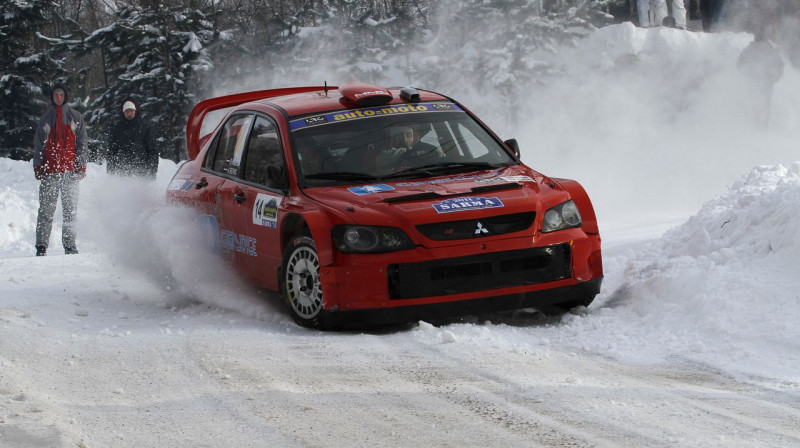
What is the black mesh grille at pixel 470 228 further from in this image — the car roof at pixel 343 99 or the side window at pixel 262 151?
the car roof at pixel 343 99

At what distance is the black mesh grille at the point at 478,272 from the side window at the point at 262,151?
4.95 ft

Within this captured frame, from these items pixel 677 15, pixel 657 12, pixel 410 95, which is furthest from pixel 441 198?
pixel 657 12

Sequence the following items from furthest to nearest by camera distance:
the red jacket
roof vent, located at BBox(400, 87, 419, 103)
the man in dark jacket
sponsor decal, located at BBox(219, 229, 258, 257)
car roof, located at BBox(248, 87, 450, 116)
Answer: the man in dark jacket
the red jacket
roof vent, located at BBox(400, 87, 419, 103)
car roof, located at BBox(248, 87, 450, 116)
sponsor decal, located at BBox(219, 229, 258, 257)

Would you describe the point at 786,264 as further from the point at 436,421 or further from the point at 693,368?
the point at 436,421

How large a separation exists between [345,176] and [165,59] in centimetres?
2444

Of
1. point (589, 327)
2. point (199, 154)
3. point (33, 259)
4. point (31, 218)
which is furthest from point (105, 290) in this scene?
point (31, 218)

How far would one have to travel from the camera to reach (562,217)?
23.5 feet

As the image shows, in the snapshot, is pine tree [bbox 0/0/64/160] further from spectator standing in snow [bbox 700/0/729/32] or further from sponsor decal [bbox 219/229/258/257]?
sponsor decal [bbox 219/229/258/257]

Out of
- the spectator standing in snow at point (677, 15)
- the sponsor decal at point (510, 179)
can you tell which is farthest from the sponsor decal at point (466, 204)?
the spectator standing in snow at point (677, 15)

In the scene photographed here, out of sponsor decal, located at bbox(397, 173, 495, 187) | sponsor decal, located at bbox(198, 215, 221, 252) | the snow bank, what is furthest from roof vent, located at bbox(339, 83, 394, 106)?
the snow bank

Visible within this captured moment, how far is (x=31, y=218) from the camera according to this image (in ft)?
55.0

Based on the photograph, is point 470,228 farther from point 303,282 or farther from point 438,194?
point 303,282

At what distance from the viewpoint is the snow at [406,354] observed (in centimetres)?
471

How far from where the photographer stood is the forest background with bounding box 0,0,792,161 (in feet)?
101
